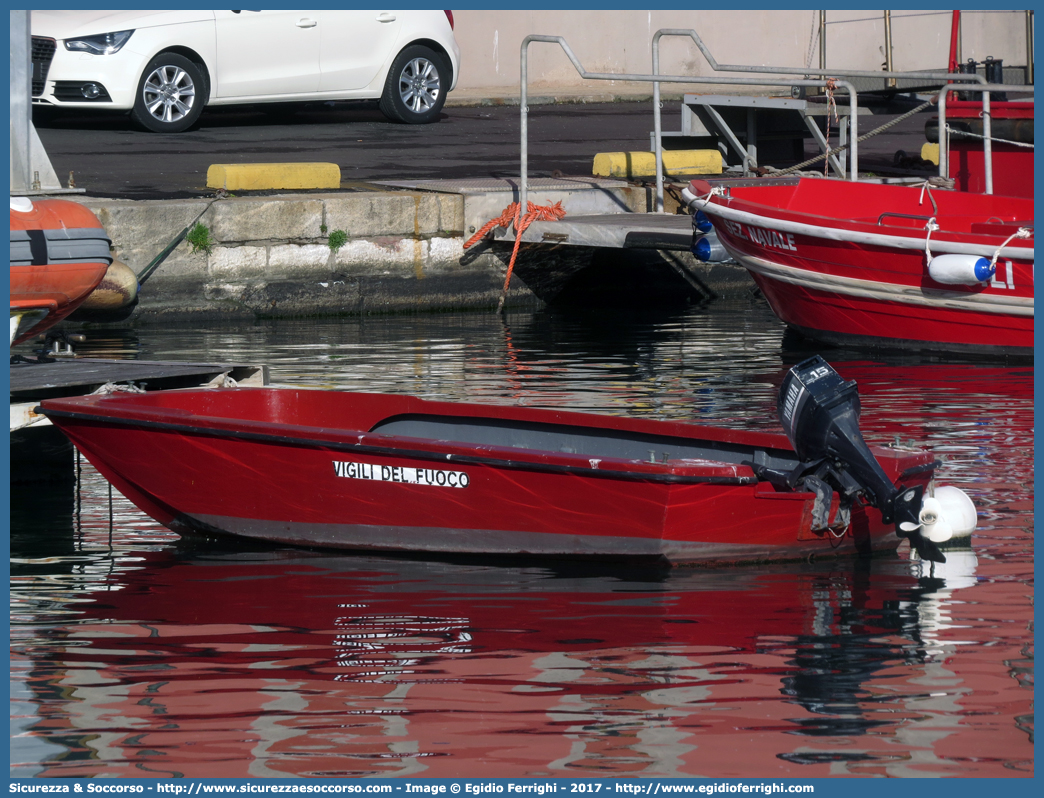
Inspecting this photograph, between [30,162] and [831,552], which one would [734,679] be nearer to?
[831,552]

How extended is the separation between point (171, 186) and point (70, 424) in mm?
6784

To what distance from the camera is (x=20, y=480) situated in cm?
788

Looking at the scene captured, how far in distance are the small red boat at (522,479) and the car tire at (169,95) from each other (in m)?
8.84

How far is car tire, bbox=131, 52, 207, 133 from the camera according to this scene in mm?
15305

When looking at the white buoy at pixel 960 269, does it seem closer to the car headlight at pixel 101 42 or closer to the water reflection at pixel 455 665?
the water reflection at pixel 455 665

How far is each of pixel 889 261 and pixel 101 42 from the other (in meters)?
7.97

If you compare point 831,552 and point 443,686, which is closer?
point 443,686

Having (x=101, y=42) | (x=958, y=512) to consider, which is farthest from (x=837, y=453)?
(x=101, y=42)

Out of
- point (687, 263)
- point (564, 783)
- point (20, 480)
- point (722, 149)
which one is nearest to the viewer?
point (564, 783)

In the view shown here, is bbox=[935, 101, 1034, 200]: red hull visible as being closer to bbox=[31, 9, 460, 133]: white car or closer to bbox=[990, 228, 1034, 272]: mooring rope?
bbox=[990, 228, 1034, 272]: mooring rope

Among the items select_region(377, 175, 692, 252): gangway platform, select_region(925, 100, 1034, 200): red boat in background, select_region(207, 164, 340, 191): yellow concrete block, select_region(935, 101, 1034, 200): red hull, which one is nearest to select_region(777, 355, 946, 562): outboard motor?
select_region(377, 175, 692, 252): gangway platform

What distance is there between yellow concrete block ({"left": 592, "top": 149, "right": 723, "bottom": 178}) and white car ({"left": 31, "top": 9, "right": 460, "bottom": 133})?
3137 mm

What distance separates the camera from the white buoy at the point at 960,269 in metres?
10.4

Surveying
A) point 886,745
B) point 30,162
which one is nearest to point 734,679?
point 886,745
